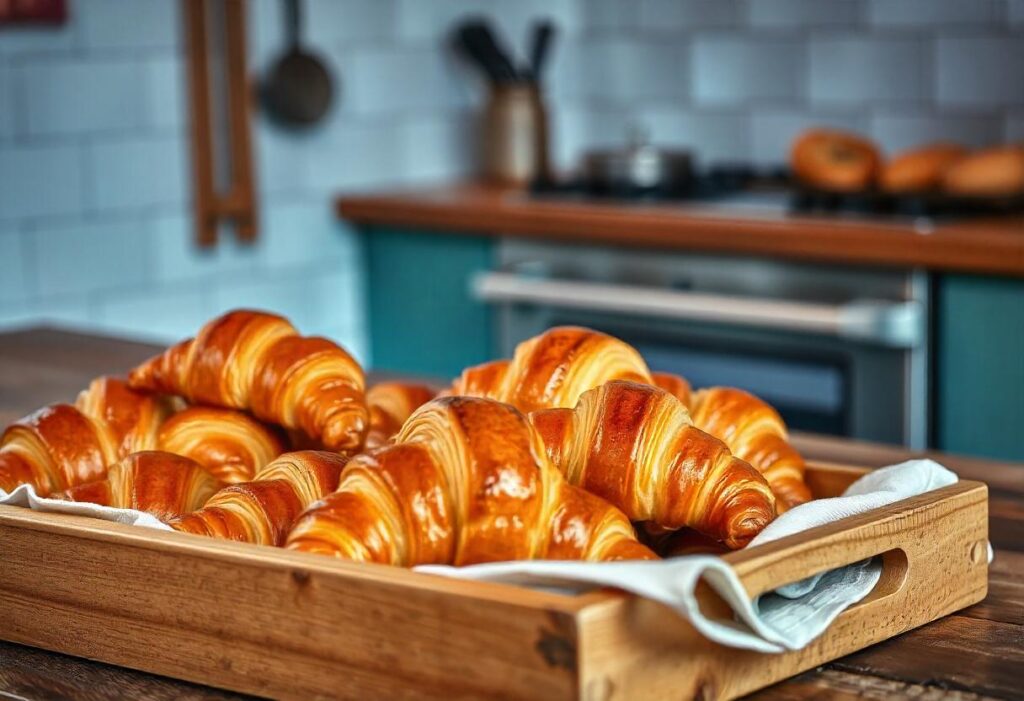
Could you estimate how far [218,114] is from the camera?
2.89 meters

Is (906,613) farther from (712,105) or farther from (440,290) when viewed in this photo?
(712,105)

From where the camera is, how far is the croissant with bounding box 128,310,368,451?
0.91m

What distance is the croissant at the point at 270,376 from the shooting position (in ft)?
2.99

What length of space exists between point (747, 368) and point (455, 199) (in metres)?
0.75

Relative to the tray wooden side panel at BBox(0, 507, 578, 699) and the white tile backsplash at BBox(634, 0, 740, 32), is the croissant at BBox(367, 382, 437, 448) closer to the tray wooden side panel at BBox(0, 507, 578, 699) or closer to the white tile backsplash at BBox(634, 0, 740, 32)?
the tray wooden side panel at BBox(0, 507, 578, 699)

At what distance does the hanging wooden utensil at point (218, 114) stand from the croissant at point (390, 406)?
1.89 m

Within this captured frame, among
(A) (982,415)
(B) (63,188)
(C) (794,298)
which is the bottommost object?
(A) (982,415)

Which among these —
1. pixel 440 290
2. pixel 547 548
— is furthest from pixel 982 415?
pixel 547 548

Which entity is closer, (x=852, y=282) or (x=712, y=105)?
(x=852, y=282)

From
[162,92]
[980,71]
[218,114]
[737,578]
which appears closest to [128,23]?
[162,92]

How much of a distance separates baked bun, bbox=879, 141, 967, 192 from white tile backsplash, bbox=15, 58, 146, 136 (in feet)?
4.57

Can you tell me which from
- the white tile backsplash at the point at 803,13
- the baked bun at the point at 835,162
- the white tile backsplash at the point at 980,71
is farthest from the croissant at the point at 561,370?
the white tile backsplash at the point at 803,13

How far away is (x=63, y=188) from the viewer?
8.71 feet

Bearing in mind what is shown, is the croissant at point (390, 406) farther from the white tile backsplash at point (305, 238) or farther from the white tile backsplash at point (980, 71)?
Result: the white tile backsplash at point (980, 71)
